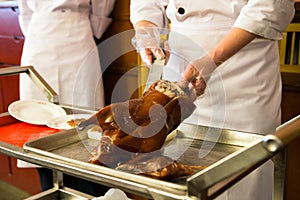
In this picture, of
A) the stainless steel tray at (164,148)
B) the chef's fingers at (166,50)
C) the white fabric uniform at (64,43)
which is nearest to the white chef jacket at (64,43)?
the white fabric uniform at (64,43)

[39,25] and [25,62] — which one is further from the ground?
[39,25]

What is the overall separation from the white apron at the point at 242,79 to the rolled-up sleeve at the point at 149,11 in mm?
70

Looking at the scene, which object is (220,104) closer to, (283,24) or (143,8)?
(283,24)

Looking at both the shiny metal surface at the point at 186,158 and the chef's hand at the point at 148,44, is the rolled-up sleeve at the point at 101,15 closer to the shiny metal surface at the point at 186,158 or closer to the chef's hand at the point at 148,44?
the chef's hand at the point at 148,44

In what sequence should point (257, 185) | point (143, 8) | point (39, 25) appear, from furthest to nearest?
point (39, 25), point (143, 8), point (257, 185)

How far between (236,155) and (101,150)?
0.76 ft

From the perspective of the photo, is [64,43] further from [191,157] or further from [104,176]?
[104,176]

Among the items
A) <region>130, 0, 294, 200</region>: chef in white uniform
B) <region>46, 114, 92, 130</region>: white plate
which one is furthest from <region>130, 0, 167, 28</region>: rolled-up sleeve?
<region>46, 114, 92, 130</region>: white plate

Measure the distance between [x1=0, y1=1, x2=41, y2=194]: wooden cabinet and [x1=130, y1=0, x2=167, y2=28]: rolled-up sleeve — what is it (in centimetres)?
94

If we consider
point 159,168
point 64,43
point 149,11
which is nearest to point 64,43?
point 64,43

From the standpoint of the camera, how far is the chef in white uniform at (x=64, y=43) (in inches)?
65.8

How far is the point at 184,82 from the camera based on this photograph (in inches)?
29.8

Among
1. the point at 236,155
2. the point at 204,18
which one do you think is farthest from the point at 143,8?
the point at 236,155

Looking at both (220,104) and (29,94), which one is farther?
(29,94)
